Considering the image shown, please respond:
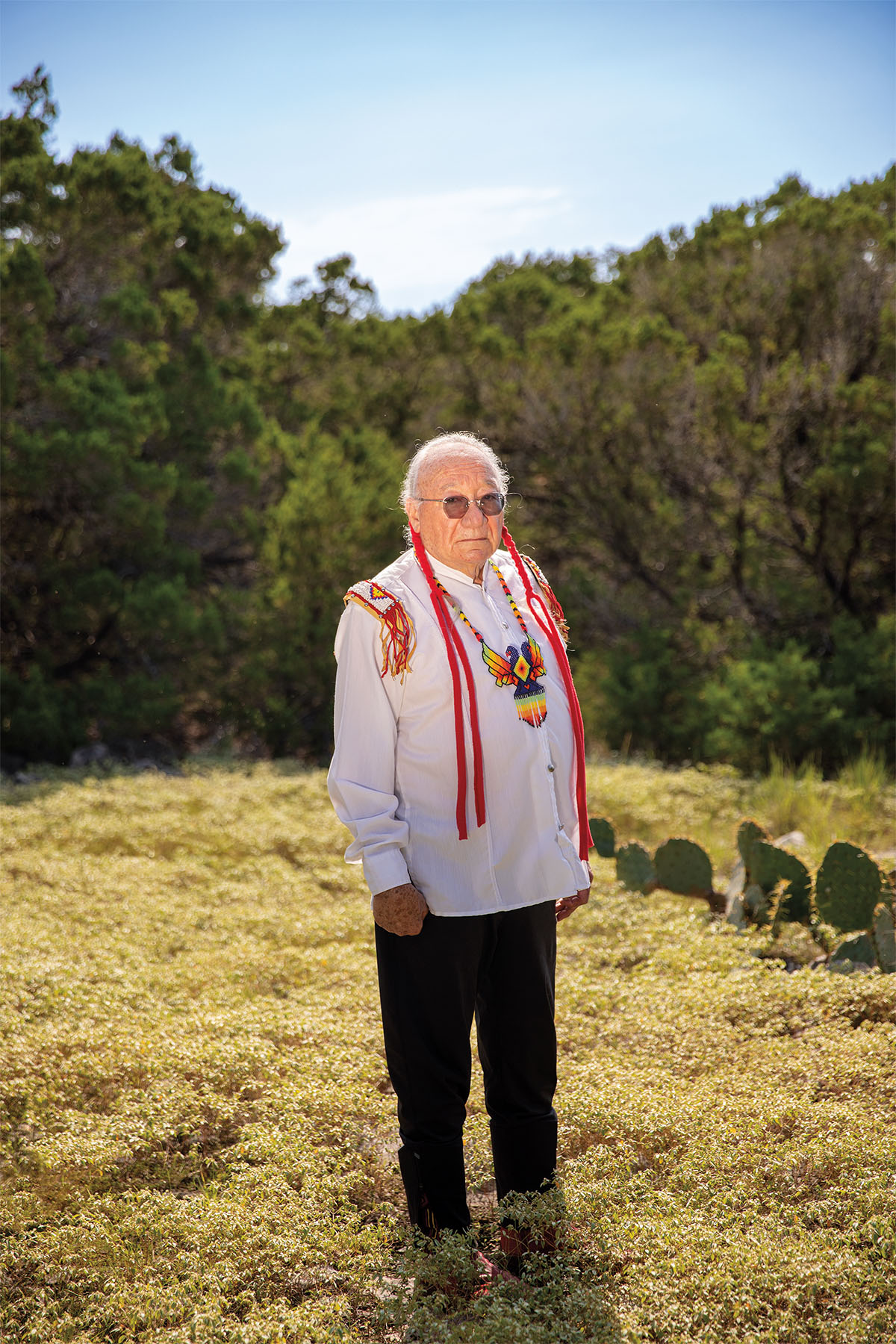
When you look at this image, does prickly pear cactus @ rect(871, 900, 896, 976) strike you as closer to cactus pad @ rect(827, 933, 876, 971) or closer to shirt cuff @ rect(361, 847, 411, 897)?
cactus pad @ rect(827, 933, 876, 971)

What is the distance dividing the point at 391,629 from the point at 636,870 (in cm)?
317

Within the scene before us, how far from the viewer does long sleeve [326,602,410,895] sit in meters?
2.27

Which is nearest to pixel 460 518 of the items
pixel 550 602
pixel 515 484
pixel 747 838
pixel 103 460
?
pixel 550 602

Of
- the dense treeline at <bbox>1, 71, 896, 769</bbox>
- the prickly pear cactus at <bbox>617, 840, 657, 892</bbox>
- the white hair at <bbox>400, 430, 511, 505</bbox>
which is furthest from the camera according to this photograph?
the dense treeline at <bbox>1, 71, 896, 769</bbox>

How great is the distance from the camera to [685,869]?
493cm

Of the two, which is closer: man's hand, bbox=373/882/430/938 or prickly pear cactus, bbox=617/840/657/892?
man's hand, bbox=373/882/430/938

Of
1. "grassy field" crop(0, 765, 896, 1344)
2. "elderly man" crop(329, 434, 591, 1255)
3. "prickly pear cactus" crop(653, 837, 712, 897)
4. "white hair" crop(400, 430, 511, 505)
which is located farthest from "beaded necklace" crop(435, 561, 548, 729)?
"prickly pear cactus" crop(653, 837, 712, 897)

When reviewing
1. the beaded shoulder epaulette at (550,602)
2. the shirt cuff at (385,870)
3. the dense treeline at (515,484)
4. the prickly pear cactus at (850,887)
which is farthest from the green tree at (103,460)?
the shirt cuff at (385,870)

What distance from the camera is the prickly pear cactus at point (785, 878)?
172 inches

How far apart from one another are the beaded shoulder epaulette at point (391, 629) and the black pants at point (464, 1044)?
→ 56 cm

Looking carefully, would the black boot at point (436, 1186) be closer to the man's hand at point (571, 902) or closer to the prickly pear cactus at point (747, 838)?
the man's hand at point (571, 902)

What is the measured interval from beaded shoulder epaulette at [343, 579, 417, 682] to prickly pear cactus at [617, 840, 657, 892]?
122 inches

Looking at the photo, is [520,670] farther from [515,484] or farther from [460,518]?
[515,484]

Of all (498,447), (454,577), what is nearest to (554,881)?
(454,577)
